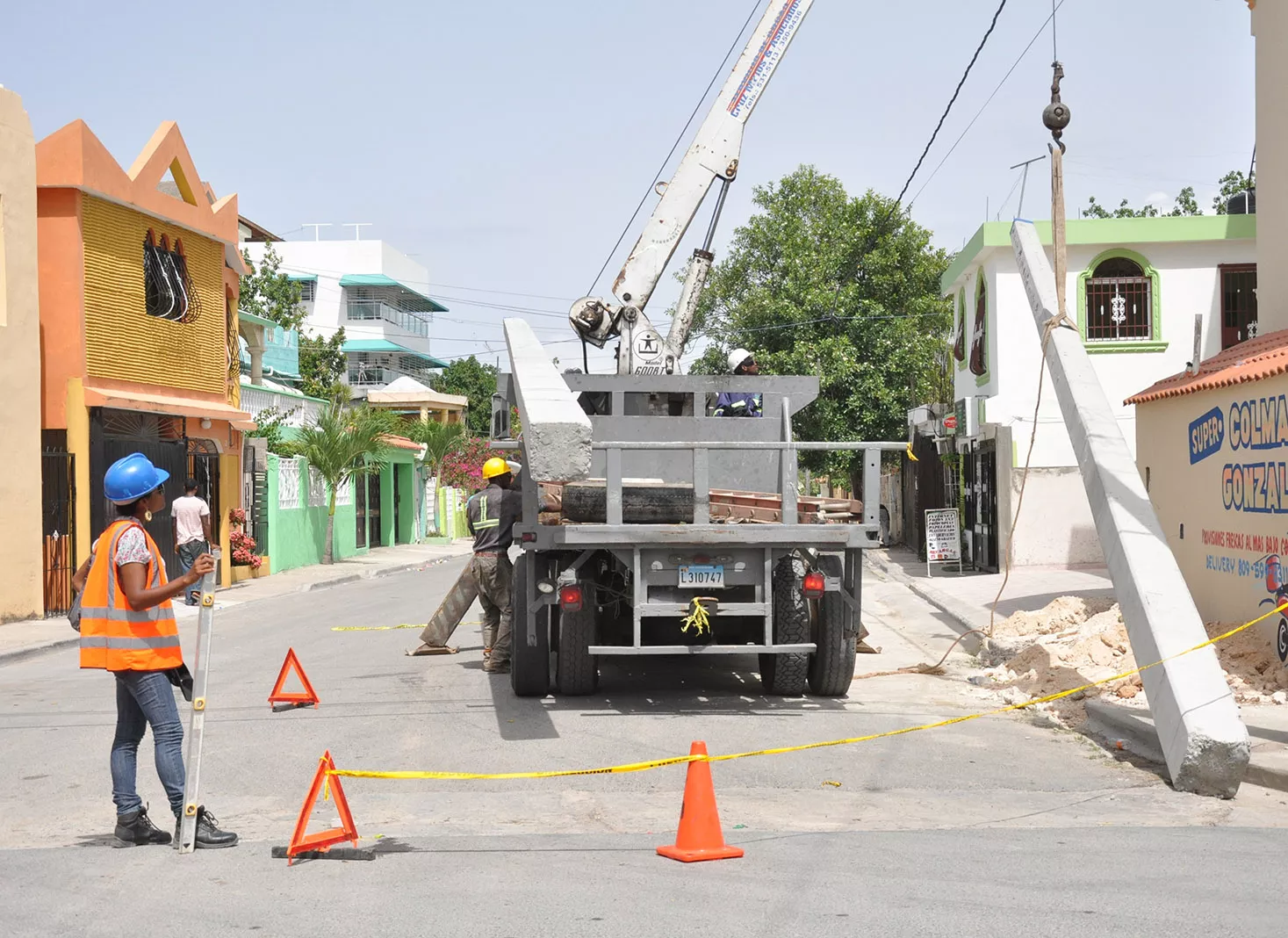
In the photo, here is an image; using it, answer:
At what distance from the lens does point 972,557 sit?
82.8ft

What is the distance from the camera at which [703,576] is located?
9164 millimetres

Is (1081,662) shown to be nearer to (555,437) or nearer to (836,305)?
(555,437)

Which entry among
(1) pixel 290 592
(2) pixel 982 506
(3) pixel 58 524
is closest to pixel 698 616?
(3) pixel 58 524

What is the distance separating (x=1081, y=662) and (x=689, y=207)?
637cm

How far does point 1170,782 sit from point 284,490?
23406 millimetres

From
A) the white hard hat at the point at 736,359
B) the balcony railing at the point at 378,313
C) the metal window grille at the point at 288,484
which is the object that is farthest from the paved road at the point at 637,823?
the balcony railing at the point at 378,313

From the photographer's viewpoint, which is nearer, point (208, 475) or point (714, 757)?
point (714, 757)

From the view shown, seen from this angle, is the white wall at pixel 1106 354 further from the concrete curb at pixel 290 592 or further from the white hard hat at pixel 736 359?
the concrete curb at pixel 290 592

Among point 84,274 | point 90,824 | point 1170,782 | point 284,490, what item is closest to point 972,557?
point 284,490

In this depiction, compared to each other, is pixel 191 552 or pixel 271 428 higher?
pixel 271 428

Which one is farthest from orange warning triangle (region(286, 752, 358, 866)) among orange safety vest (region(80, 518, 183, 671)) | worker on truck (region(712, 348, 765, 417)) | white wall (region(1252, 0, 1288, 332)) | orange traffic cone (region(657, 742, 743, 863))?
white wall (region(1252, 0, 1288, 332))

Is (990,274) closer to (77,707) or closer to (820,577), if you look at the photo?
(820,577)

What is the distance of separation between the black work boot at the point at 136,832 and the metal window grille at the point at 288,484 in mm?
22212

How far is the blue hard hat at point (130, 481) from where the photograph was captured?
20.0 ft
